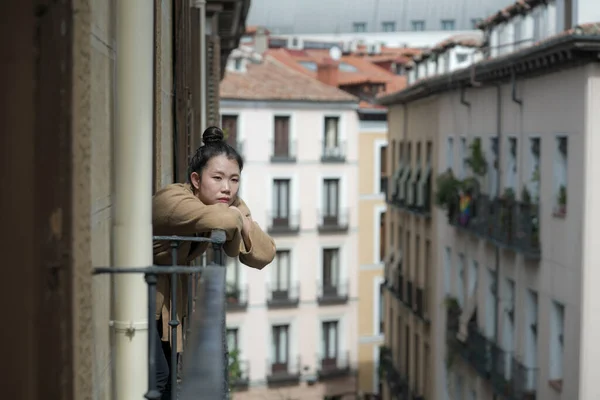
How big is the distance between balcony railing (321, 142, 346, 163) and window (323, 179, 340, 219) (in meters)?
0.77

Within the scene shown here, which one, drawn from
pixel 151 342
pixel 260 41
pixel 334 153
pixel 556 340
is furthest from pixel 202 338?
pixel 260 41

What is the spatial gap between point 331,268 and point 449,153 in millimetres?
15064

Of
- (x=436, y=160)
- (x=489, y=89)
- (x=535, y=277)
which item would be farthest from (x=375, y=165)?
(x=535, y=277)

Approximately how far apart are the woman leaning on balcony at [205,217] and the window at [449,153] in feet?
90.2

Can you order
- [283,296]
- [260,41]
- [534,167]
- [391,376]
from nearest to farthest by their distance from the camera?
1. [534,167]
2. [391,376]
3. [283,296]
4. [260,41]

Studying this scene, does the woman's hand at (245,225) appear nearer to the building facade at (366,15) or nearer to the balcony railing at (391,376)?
the balcony railing at (391,376)

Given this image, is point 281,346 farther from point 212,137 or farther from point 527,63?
point 212,137

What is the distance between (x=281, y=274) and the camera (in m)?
45.8

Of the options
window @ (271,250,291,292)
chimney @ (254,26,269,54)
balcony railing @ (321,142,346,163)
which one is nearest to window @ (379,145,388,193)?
balcony railing @ (321,142,346,163)

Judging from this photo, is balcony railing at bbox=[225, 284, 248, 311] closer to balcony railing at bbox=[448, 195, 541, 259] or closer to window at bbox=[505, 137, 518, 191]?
balcony railing at bbox=[448, 195, 541, 259]

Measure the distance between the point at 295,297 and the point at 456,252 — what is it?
14816mm

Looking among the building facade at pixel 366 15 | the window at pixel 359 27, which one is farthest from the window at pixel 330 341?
the window at pixel 359 27

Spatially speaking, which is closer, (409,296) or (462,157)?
(462,157)

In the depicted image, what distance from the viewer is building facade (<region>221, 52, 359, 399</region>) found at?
4478cm
